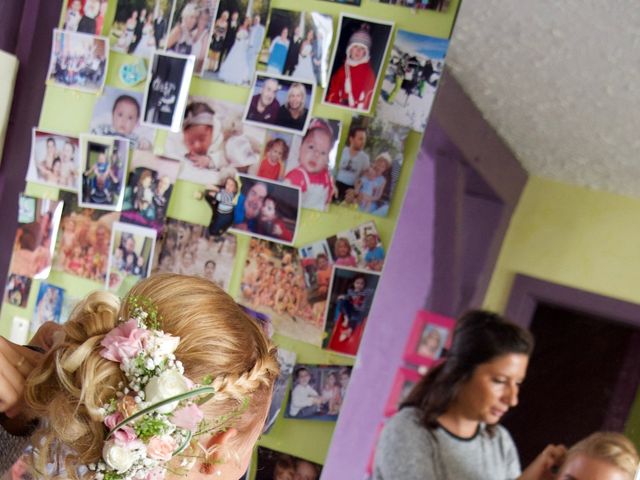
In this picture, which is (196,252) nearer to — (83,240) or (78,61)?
(83,240)

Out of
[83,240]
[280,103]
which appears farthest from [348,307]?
[83,240]

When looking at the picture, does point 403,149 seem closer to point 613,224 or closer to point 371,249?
point 371,249

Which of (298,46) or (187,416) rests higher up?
(298,46)

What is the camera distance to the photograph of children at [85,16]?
5.00ft

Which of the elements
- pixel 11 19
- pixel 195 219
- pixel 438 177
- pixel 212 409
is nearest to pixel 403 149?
pixel 438 177

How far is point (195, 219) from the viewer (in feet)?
4.76

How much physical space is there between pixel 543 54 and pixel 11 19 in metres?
1.11

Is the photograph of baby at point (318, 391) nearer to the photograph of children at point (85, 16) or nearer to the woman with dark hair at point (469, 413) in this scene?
the woman with dark hair at point (469, 413)

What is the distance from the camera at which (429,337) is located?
3.94 feet

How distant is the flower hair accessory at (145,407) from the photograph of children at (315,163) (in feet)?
1.60

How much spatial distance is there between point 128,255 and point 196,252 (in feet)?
0.52

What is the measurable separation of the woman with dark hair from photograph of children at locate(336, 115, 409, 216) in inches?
10.6

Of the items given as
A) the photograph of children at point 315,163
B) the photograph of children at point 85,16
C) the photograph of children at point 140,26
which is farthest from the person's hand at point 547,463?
the photograph of children at point 85,16

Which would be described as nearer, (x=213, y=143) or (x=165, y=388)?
(x=165, y=388)
